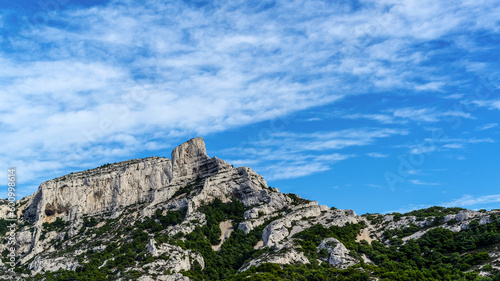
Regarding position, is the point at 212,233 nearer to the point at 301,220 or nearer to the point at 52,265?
the point at 301,220

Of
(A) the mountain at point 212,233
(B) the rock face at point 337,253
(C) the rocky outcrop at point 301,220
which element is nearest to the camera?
(A) the mountain at point 212,233

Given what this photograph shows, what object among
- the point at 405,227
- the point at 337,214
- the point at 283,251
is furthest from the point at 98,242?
the point at 405,227

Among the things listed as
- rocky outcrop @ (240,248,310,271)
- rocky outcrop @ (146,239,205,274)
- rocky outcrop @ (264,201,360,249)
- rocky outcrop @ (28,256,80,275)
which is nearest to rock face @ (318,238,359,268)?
rocky outcrop @ (240,248,310,271)

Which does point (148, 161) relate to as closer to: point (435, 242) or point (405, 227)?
point (405, 227)

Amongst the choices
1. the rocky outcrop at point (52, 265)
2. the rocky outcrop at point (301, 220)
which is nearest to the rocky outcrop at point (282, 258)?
the rocky outcrop at point (301, 220)

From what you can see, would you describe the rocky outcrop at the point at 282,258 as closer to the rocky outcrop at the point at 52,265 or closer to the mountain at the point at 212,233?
the mountain at the point at 212,233

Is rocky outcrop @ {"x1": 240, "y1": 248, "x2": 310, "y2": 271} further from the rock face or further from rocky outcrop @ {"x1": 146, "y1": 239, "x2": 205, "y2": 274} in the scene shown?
rocky outcrop @ {"x1": 146, "y1": 239, "x2": 205, "y2": 274}

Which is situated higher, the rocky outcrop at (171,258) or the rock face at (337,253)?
the rocky outcrop at (171,258)

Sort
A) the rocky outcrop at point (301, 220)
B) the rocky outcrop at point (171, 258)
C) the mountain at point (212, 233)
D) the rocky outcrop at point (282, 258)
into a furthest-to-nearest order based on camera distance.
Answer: the rocky outcrop at point (301, 220) < the rocky outcrop at point (171, 258) < the rocky outcrop at point (282, 258) < the mountain at point (212, 233)

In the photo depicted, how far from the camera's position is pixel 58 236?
152250 millimetres

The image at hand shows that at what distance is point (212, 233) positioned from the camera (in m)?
137

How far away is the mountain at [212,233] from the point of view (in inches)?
4154

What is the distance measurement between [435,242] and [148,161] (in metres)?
99.1

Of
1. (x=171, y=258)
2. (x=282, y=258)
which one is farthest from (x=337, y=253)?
(x=171, y=258)
